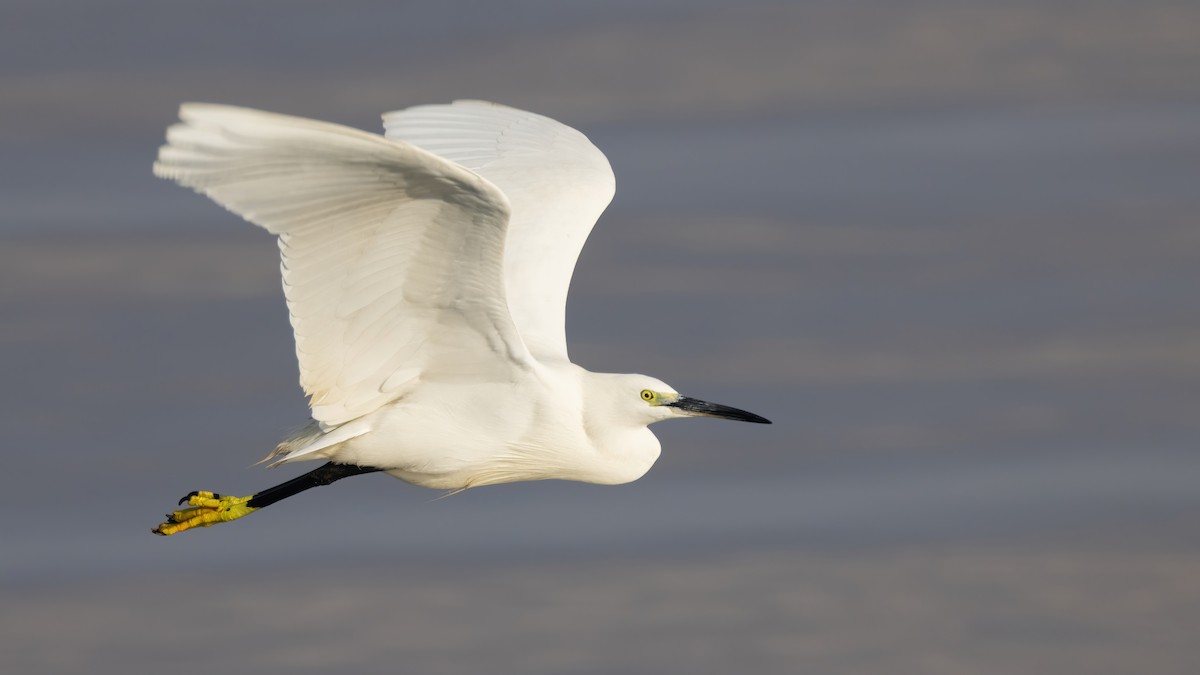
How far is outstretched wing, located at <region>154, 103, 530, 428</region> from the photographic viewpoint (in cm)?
616

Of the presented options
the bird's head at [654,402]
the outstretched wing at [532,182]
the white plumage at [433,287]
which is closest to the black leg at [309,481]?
the white plumage at [433,287]

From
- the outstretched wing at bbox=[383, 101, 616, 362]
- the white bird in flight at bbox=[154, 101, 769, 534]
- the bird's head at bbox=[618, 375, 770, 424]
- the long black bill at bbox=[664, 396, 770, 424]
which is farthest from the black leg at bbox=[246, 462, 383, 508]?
the long black bill at bbox=[664, 396, 770, 424]

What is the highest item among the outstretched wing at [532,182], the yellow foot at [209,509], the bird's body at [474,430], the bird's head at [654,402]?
the outstretched wing at [532,182]

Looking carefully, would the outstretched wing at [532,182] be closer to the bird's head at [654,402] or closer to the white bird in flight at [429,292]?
the white bird in flight at [429,292]

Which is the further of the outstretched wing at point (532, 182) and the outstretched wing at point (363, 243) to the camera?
the outstretched wing at point (532, 182)

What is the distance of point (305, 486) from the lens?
27.2 feet

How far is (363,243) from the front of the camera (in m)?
6.99

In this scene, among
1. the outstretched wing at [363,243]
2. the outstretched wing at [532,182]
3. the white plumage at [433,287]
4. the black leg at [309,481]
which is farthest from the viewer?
the outstretched wing at [532,182]

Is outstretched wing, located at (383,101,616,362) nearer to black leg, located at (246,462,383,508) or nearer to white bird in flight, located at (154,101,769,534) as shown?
white bird in flight, located at (154,101,769,534)

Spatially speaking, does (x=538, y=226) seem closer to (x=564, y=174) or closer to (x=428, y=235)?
(x=564, y=174)

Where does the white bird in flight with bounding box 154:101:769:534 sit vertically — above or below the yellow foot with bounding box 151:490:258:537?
above

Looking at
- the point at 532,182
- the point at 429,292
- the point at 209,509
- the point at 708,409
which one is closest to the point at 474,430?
the point at 429,292

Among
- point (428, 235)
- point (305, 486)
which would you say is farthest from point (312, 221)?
point (305, 486)

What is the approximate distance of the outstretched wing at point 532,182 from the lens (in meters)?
8.71
